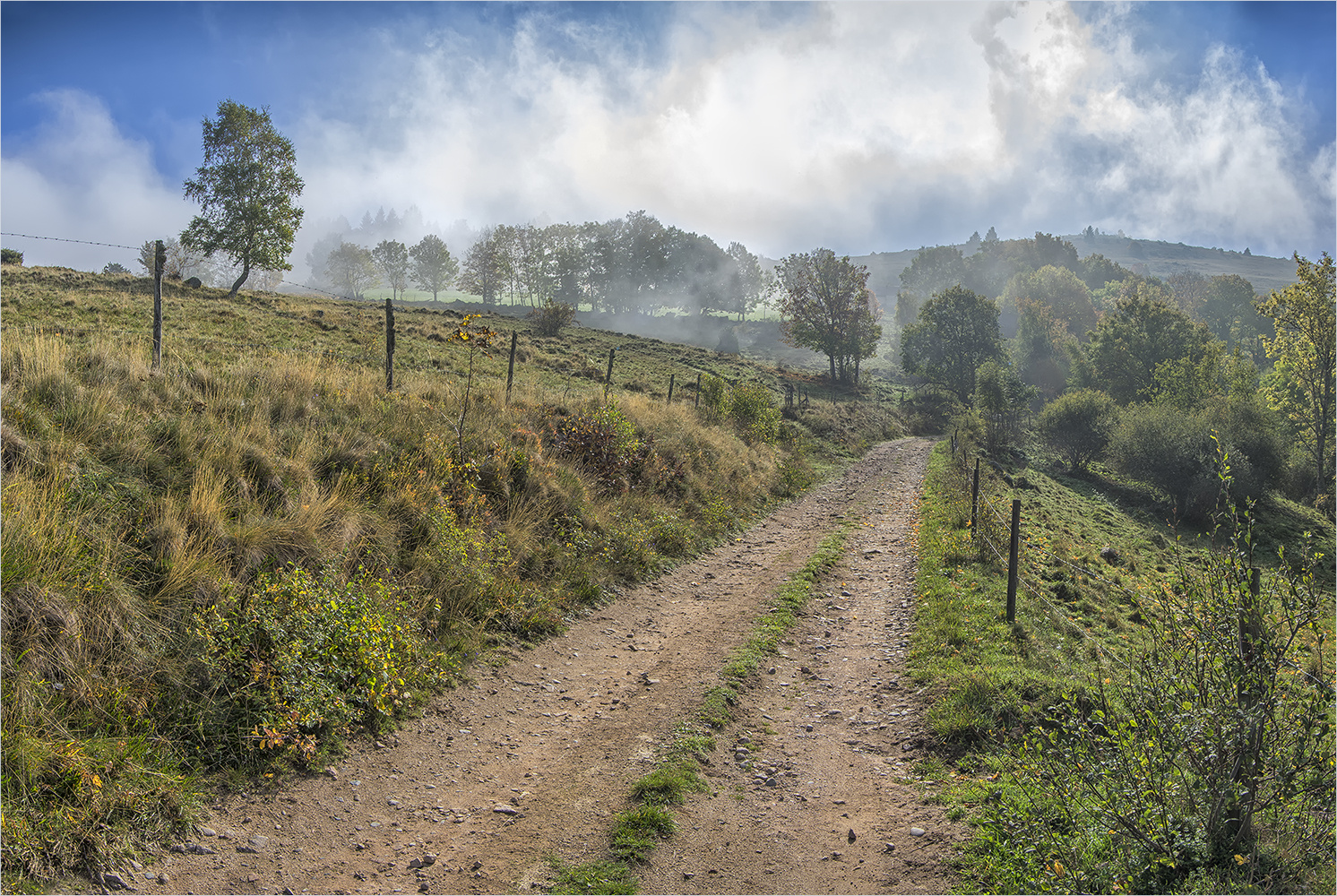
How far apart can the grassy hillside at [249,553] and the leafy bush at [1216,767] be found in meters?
5.78

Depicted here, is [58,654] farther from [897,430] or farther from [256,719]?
[897,430]

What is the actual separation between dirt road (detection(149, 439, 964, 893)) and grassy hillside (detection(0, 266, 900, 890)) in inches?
18.5

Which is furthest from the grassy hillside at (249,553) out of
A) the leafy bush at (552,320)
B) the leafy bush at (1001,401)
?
the leafy bush at (1001,401)

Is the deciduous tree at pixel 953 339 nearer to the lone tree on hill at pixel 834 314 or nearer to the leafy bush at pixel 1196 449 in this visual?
the lone tree on hill at pixel 834 314

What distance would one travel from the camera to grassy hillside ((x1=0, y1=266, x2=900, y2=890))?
15.5 feet

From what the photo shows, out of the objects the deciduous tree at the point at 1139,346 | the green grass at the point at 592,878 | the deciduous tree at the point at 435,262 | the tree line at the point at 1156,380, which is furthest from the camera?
the deciduous tree at the point at 435,262

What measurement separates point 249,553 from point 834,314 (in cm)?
6691

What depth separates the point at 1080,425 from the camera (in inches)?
1775

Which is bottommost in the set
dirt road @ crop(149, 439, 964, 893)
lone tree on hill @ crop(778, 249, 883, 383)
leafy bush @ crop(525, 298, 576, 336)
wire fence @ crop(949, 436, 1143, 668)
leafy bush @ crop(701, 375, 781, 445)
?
dirt road @ crop(149, 439, 964, 893)

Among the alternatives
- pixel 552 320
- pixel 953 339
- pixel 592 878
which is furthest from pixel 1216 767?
pixel 953 339

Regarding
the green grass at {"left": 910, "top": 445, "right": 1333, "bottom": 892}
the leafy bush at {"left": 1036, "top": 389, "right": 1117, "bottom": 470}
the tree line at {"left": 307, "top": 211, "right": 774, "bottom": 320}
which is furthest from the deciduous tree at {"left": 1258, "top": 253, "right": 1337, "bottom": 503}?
the tree line at {"left": 307, "top": 211, "right": 774, "bottom": 320}

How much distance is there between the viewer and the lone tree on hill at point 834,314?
67.3 m

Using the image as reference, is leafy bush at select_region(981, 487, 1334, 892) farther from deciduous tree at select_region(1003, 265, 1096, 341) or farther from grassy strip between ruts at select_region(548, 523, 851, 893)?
deciduous tree at select_region(1003, 265, 1096, 341)

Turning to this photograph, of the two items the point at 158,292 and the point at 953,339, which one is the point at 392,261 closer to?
the point at 953,339
